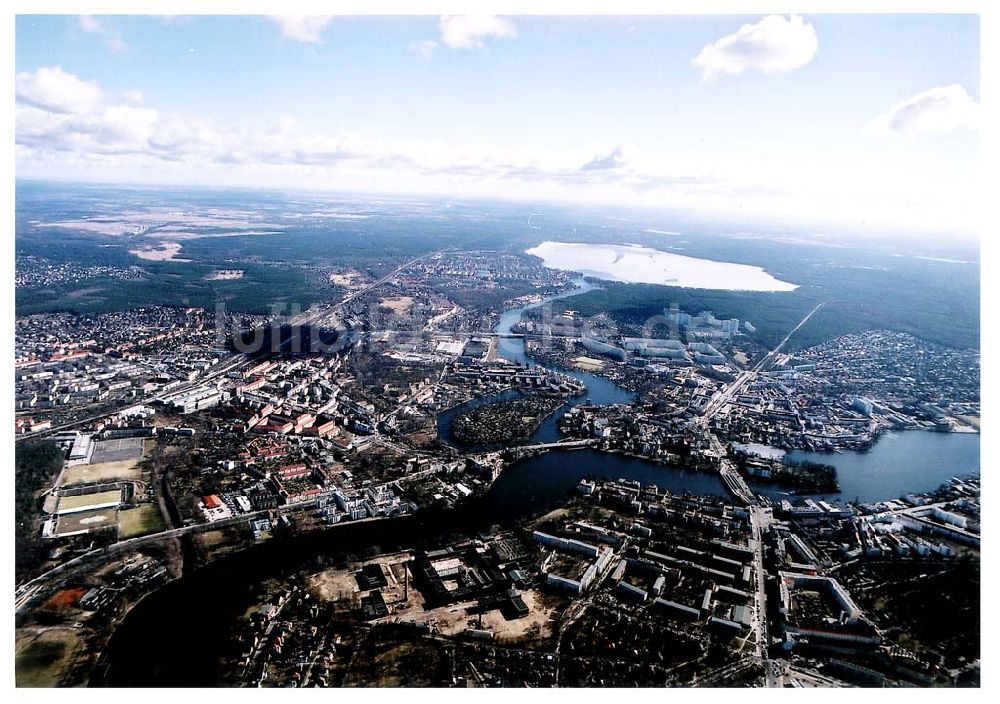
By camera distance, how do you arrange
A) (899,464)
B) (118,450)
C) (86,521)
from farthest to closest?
(899,464) < (118,450) < (86,521)

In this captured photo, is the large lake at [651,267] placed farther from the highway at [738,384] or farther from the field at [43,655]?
the field at [43,655]

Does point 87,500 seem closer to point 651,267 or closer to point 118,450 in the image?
point 118,450

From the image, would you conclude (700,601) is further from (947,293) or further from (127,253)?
(127,253)

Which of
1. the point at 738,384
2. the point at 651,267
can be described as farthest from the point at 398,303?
the point at 651,267

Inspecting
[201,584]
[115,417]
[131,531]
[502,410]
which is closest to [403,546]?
[201,584]

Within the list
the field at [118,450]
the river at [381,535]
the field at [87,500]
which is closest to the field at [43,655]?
the river at [381,535]

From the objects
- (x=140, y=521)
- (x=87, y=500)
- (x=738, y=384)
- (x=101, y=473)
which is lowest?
(x=140, y=521)
